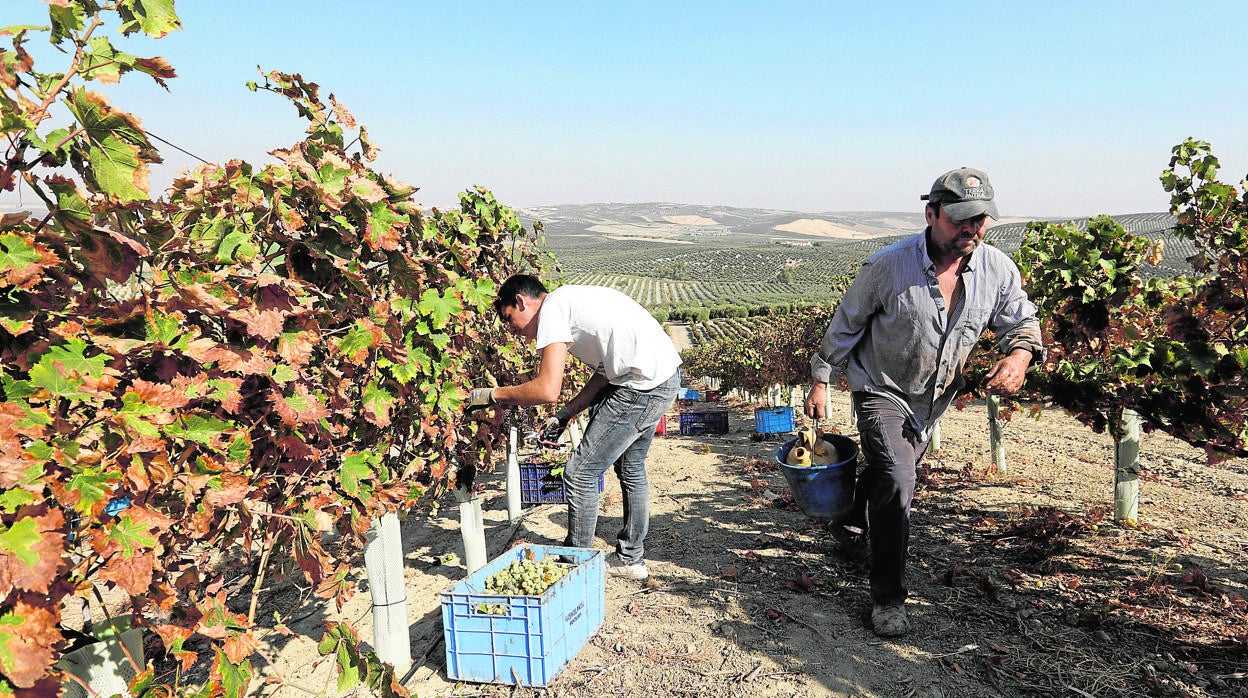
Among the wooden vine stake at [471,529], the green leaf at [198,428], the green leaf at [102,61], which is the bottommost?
the wooden vine stake at [471,529]

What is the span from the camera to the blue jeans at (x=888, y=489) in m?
3.58

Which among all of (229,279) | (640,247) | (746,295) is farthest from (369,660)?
(640,247)

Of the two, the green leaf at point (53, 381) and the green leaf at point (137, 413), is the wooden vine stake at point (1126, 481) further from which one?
the green leaf at point (53, 381)

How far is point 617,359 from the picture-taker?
13.1 ft

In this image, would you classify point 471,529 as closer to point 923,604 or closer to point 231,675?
point 231,675

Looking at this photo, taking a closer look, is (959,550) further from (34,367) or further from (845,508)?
(34,367)

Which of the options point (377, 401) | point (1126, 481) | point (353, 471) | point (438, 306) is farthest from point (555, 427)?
point (1126, 481)

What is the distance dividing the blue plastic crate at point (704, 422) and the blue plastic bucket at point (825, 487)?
30.6ft

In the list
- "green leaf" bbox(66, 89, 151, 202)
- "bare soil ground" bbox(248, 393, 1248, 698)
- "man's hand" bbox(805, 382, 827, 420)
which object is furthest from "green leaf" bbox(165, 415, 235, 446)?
"man's hand" bbox(805, 382, 827, 420)

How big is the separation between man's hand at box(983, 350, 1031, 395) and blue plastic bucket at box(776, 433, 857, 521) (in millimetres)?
981

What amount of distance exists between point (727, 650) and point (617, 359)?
1.62 m

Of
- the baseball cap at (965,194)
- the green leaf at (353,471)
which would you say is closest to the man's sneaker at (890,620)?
the baseball cap at (965,194)

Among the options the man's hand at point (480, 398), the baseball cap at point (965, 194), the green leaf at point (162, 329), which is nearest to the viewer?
the green leaf at point (162, 329)

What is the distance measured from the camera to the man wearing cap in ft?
11.5
